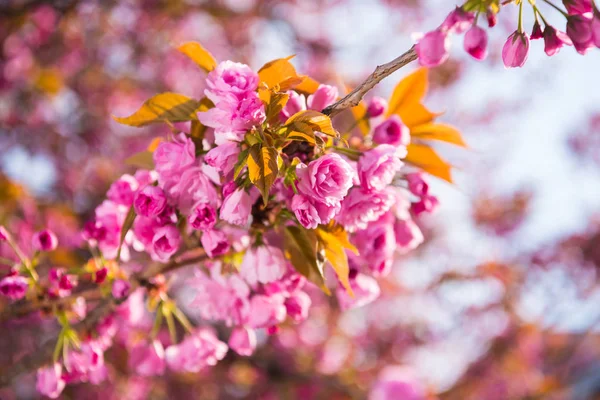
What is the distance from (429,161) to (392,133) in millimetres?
120

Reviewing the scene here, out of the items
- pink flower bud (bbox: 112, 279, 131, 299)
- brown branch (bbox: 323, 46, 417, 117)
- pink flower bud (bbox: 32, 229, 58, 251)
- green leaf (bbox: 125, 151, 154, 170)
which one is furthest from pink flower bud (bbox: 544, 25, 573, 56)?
pink flower bud (bbox: 32, 229, 58, 251)

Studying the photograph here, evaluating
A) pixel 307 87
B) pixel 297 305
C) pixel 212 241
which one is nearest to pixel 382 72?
pixel 307 87

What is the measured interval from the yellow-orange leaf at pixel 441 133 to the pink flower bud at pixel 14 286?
2.97 ft

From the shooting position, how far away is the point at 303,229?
3.34 feet

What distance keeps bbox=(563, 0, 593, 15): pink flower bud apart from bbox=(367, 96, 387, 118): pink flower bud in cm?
40

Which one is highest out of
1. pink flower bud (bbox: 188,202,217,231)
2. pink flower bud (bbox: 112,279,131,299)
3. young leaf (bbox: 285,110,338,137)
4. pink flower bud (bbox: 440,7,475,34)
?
pink flower bud (bbox: 440,7,475,34)

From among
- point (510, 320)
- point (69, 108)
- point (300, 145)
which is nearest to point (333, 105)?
point (300, 145)

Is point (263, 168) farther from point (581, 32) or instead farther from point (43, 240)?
point (43, 240)

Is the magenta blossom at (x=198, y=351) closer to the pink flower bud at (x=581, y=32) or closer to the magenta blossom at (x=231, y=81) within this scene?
the magenta blossom at (x=231, y=81)

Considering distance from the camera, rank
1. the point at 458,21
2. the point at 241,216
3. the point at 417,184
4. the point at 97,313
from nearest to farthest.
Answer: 1. the point at 458,21
2. the point at 241,216
3. the point at 417,184
4. the point at 97,313

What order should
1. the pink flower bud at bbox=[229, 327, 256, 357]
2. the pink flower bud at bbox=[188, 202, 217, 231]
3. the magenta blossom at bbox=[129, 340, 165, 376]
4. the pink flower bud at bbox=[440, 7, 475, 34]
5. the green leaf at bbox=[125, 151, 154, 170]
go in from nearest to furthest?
the pink flower bud at bbox=[440, 7, 475, 34], the pink flower bud at bbox=[188, 202, 217, 231], the green leaf at bbox=[125, 151, 154, 170], the pink flower bud at bbox=[229, 327, 256, 357], the magenta blossom at bbox=[129, 340, 165, 376]

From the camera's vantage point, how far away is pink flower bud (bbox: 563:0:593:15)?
856 mm

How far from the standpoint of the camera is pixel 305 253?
105cm

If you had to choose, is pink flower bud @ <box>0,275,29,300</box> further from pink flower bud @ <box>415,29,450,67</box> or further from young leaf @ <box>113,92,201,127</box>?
pink flower bud @ <box>415,29,450,67</box>
